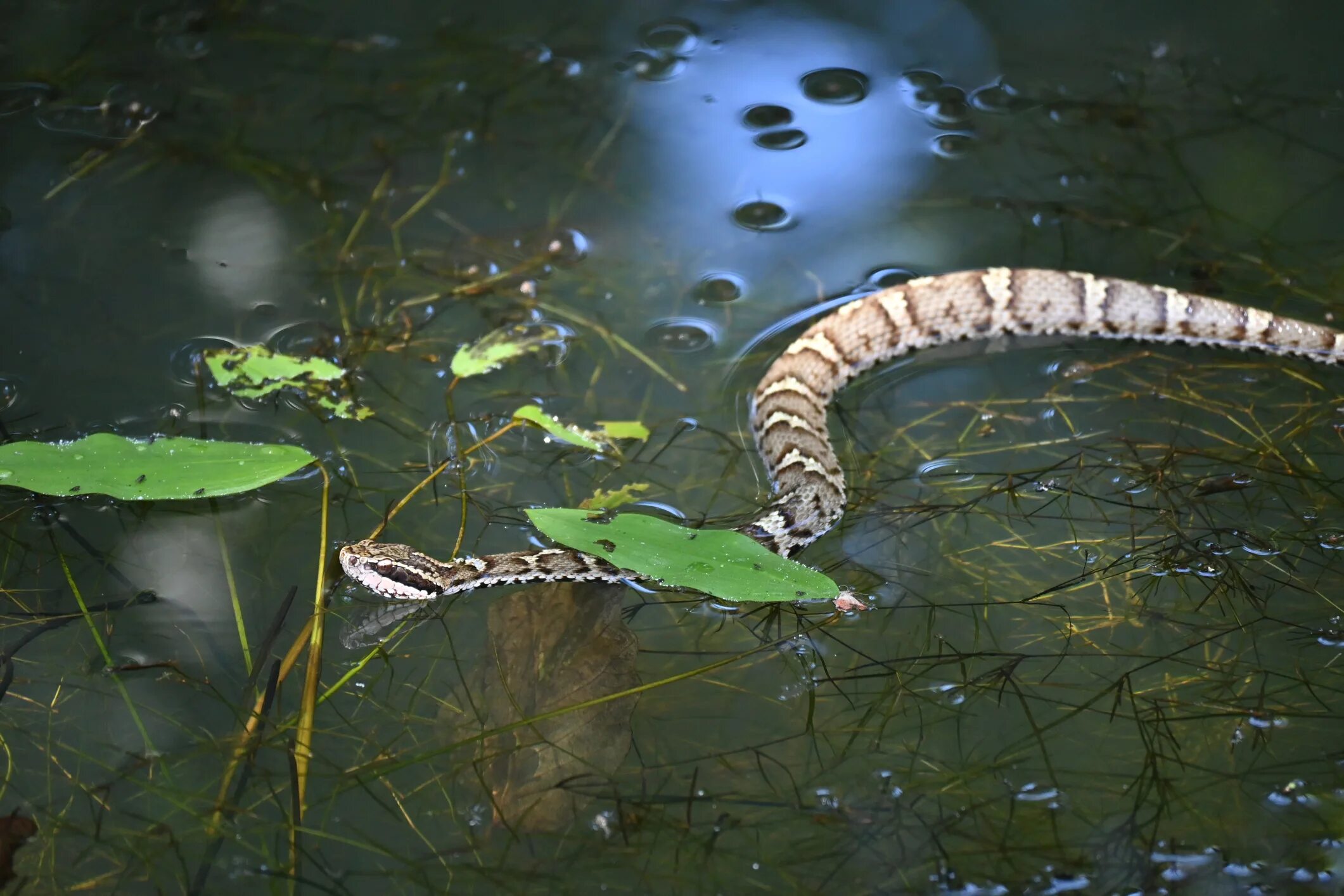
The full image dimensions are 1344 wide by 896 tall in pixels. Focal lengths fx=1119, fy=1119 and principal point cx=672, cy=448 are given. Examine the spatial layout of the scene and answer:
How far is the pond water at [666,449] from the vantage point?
3.93m

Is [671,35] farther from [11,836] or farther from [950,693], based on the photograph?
[11,836]

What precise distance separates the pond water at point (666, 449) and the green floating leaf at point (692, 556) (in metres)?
0.44

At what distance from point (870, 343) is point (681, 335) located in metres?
1.03

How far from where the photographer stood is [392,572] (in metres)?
4.73

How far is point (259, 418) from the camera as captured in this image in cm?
552

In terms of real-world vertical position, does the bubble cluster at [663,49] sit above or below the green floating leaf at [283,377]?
above

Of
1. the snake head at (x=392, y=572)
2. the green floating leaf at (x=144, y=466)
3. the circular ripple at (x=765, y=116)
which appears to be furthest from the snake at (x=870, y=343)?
the circular ripple at (x=765, y=116)

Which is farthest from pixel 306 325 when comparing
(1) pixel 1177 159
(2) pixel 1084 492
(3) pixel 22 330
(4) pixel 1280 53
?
(4) pixel 1280 53

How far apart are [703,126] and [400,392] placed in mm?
2674

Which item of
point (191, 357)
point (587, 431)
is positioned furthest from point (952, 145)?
point (191, 357)

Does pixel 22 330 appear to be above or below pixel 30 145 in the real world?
below

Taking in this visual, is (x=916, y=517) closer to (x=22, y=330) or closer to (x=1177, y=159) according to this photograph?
(x=1177, y=159)

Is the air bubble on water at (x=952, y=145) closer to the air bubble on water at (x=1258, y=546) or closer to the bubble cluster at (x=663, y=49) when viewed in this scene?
the bubble cluster at (x=663, y=49)

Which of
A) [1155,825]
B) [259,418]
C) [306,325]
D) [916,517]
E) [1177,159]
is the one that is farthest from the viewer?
[1177,159]
